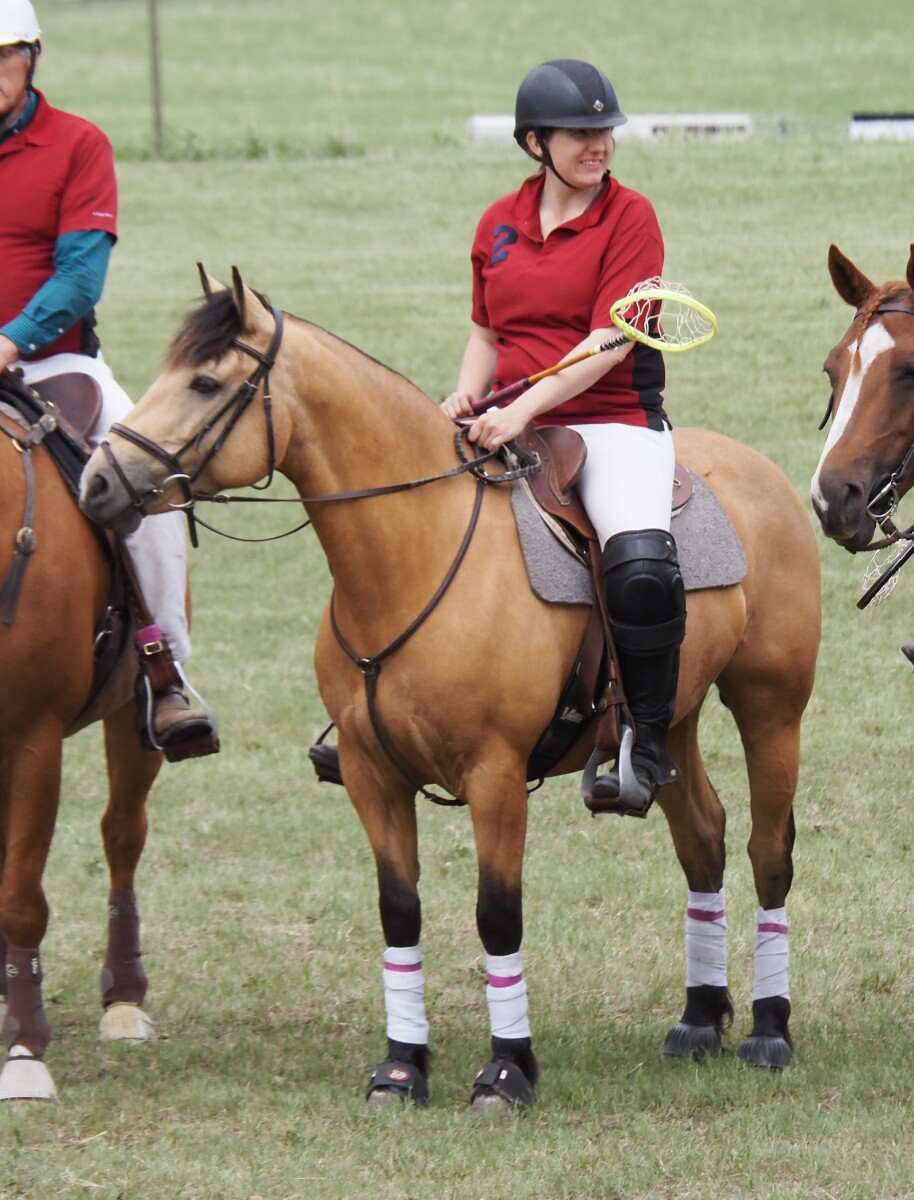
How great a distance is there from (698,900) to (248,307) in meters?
2.59

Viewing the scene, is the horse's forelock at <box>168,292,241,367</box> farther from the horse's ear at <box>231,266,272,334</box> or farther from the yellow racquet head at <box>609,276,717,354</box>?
the yellow racquet head at <box>609,276,717,354</box>

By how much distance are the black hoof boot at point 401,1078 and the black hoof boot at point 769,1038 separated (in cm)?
110

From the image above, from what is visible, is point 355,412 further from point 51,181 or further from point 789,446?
point 789,446

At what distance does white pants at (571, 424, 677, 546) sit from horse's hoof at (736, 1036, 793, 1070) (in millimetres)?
1763

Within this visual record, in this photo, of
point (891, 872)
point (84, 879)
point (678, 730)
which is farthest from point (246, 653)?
point (678, 730)

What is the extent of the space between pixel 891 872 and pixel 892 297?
332 centimetres

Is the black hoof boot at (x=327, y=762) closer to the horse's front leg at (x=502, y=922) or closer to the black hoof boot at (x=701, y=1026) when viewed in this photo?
the horse's front leg at (x=502, y=922)

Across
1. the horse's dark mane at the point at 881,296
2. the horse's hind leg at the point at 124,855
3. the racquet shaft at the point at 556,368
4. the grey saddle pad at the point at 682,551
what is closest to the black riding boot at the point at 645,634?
the grey saddle pad at the point at 682,551

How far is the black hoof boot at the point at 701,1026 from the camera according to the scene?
654cm

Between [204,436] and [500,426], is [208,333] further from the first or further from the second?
[500,426]

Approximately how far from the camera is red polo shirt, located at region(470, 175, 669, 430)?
19.4 feet

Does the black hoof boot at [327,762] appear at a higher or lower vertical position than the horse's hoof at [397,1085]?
higher

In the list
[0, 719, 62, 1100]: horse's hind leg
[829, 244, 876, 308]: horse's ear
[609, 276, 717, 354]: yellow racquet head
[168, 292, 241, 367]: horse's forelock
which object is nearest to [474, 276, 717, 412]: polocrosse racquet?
[609, 276, 717, 354]: yellow racquet head

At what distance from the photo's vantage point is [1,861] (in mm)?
6812
